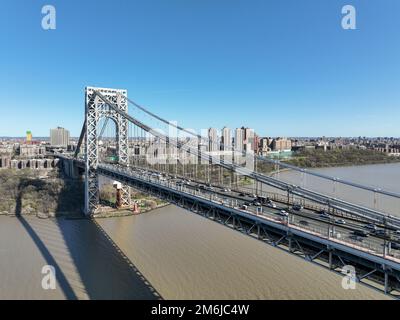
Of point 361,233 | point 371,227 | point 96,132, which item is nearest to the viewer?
point 361,233

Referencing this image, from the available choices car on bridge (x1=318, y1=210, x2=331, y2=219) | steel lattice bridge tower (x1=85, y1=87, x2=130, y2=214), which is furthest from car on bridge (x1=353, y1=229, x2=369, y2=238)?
steel lattice bridge tower (x1=85, y1=87, x2=130, y2=214)

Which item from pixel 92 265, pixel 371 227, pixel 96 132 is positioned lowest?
pixel 92 265

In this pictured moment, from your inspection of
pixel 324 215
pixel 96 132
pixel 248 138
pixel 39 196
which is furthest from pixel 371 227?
pixel 248 138

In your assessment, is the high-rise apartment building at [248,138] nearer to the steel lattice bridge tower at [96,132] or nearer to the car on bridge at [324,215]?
the steel lattice bridge tower at [96,132]

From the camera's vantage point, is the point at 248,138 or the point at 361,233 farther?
the point at 248,138

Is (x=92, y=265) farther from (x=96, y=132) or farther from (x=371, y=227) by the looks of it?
(x=96, y=132)

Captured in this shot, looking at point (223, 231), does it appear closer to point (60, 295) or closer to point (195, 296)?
point (195, 296)

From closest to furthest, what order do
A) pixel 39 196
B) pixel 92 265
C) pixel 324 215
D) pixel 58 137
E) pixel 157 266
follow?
pixel 324 215
pixel 157 266
pixel 92 265
pixel 39 196
pixel 58 137
